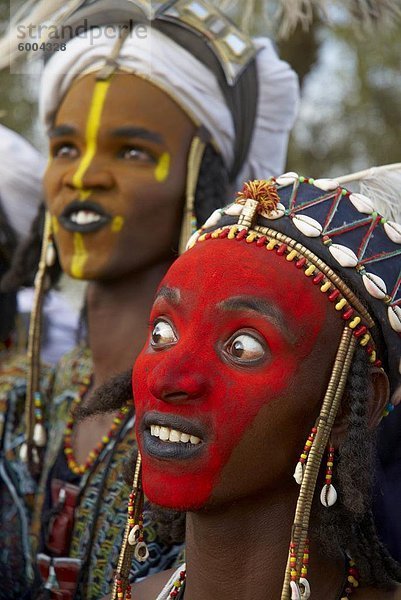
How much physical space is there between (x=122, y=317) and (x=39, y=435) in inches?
21.9

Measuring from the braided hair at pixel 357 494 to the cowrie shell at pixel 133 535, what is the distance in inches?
19.3

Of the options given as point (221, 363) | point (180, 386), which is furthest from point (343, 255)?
point (180, 386)

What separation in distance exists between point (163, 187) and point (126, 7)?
29.8 inches

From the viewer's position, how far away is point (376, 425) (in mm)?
2389

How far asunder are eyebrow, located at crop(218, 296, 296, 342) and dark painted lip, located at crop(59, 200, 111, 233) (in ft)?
4.37

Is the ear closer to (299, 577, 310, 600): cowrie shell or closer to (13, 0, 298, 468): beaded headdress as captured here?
(299, 577, 310, 600): cowrie shell

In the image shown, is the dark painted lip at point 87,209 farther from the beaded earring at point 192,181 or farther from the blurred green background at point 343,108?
the blurred green background at point 343,108

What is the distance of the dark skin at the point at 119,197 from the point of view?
3545 mm

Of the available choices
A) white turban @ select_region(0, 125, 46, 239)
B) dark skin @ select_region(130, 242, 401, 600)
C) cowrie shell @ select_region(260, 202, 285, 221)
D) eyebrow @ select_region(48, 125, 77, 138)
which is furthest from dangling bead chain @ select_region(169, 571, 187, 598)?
white turban @ select_region(0, 125, 46, 239)

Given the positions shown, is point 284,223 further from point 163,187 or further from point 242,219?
point 163,187

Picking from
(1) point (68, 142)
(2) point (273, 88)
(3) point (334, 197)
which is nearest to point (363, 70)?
(2) point (273, 88)

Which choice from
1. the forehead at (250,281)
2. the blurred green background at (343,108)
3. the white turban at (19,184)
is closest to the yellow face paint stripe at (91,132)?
the white turban at (19,184)

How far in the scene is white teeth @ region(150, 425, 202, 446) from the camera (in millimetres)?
2266

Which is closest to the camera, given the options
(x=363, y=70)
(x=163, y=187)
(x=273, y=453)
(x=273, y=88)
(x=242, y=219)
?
(x=273, y=453)
